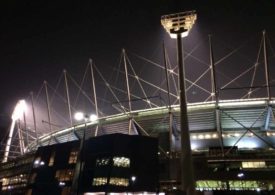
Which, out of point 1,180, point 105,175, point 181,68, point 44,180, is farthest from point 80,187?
point 1,180

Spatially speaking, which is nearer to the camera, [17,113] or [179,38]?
[179,38]

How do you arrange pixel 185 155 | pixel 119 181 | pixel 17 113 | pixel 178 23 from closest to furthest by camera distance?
pixel 185 155 → pixel 119 181 → pixel 178 23 → pixel 17 113

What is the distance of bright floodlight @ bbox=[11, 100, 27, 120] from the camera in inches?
3287

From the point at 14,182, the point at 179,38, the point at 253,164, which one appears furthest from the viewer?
the point at 14,182

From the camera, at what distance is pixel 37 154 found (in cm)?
5719

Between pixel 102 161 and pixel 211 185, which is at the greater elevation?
pixel 102 161

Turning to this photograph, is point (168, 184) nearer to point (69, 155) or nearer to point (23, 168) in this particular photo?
point (69, 155)

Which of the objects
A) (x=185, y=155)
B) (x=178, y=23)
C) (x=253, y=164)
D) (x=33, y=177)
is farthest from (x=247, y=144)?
(x=33, y=177)

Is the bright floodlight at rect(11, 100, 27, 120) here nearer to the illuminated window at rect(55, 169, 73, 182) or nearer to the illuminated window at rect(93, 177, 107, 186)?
the illuminated window at rect(55, 169, 73, 182)

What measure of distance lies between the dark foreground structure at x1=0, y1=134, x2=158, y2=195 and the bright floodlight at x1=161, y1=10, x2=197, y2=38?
17.1m

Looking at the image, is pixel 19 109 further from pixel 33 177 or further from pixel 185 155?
pixel 185 155

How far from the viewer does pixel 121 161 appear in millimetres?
42438

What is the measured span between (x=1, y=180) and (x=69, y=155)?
32.9 m

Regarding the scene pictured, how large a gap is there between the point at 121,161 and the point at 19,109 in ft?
178
